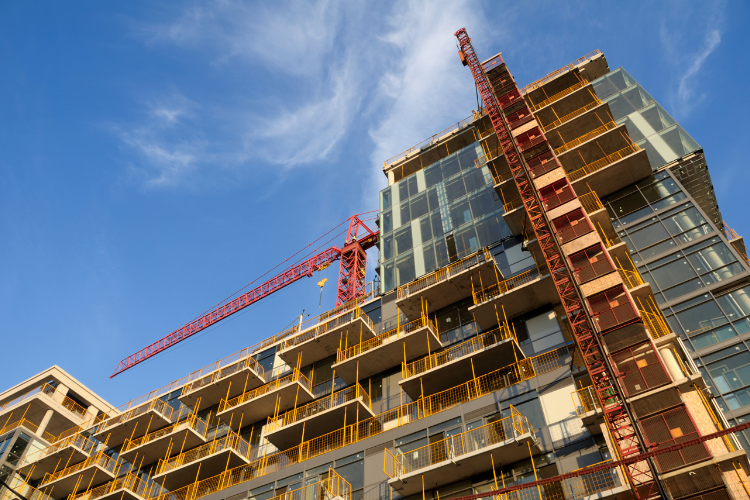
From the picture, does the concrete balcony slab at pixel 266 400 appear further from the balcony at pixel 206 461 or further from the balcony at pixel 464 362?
the balcony at pixel 464 362

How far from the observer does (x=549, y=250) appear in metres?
28.7

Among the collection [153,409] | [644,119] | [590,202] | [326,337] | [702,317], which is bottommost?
[702,317]

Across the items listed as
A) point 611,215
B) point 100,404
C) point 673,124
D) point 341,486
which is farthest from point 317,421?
point 100,404

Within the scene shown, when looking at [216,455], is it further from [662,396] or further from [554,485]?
[662,396]

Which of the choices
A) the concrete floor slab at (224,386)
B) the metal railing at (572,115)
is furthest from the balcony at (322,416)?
the metal railing at (572,115)

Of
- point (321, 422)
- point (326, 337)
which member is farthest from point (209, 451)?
point (326, 337)

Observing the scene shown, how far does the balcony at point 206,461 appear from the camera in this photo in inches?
1205

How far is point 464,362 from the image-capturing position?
85.9 feet

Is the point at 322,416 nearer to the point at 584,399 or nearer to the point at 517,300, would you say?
the point at 517,300

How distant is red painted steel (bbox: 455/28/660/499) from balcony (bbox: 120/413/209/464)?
22321 mm

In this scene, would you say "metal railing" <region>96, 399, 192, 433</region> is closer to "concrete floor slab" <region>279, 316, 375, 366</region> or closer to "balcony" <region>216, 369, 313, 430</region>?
"balcony" <region>216, 369, 313, 430</region>

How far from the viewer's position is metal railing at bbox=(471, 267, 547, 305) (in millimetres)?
28875

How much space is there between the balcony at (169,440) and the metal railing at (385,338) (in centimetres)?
1004

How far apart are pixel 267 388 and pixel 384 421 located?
9.15 m
